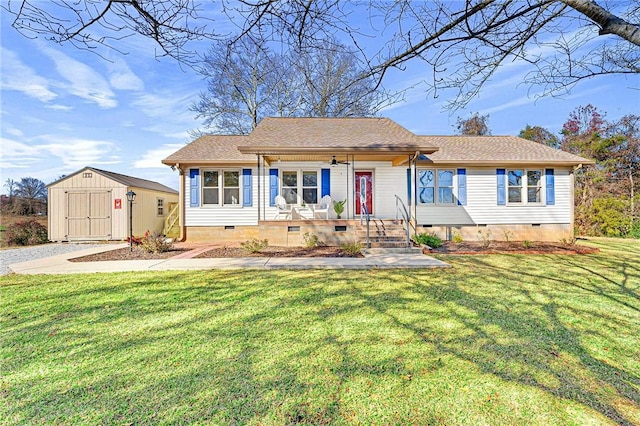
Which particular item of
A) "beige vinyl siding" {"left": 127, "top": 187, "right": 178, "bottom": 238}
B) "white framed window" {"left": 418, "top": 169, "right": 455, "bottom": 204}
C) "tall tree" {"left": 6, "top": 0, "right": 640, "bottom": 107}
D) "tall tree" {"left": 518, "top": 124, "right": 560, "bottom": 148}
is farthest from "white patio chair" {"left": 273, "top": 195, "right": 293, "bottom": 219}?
"tall tree" {"left": 518, "top": 124, "right": 560, "bottom": 148}

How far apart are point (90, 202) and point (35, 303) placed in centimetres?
1072

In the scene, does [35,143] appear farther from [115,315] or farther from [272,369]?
[272,369]

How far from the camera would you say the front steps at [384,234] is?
29.7ft

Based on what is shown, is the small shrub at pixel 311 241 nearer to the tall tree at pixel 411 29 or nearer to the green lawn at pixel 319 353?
the green lawn at pixel 319 353

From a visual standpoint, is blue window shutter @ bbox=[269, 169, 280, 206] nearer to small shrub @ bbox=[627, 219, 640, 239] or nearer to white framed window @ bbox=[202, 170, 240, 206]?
white framed window @ bbox=[202, 170, 240, 206]

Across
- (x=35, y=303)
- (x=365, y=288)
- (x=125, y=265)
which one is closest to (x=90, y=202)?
(x=125, y=265)

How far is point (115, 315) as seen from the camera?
12.1 feet

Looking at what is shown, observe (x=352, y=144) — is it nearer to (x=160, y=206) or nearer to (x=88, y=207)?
(x=160, y=206)

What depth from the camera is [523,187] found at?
39.5 ft

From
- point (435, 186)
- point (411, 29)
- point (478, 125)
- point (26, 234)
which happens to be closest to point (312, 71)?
point (411, 29)

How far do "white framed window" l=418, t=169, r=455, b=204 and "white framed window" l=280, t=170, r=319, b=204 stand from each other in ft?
14.9

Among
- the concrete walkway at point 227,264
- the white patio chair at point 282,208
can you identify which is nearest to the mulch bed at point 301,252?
the concrete walkway at point 227,264

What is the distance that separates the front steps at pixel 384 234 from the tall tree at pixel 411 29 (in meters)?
6.00

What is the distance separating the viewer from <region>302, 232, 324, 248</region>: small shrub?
364 inches
